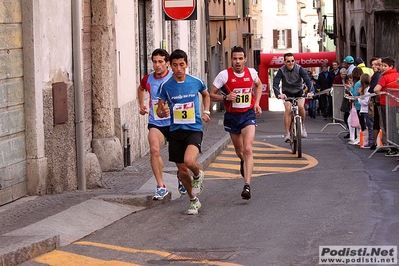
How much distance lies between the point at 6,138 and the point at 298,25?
81.3 m

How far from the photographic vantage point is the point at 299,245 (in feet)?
28.2

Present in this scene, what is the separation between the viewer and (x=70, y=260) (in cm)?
838

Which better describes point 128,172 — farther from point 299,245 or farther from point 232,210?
point 299,245

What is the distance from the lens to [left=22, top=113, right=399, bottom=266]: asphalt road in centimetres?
838

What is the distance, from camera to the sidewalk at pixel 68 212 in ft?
28.1

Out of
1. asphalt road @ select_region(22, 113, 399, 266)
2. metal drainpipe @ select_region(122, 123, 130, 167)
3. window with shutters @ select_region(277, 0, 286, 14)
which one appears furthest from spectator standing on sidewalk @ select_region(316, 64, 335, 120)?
window with shutters @ select_region(277, 0, 286, 14)

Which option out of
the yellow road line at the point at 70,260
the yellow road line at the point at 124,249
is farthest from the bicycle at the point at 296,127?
the yellow road line at the point at 70,260

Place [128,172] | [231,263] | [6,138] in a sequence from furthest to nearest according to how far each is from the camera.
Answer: [128,172] → [6,138] → [231,263]

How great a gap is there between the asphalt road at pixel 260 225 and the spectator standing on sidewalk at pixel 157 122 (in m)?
0.33

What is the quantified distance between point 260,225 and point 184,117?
5.86 ft

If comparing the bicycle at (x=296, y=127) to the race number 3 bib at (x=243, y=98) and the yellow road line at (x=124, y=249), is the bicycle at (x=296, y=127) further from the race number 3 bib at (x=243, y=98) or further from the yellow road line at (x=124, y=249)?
the yellow road line at (x=124, y=249)

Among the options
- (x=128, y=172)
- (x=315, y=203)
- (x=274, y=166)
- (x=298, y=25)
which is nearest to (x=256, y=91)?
(x=315, y=203)

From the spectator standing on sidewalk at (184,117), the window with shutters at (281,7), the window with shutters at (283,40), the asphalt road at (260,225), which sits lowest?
the asphalt road at (260,225)

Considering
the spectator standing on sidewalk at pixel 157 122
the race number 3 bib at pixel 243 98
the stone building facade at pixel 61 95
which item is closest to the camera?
the stone building facade at pixel 61 95
